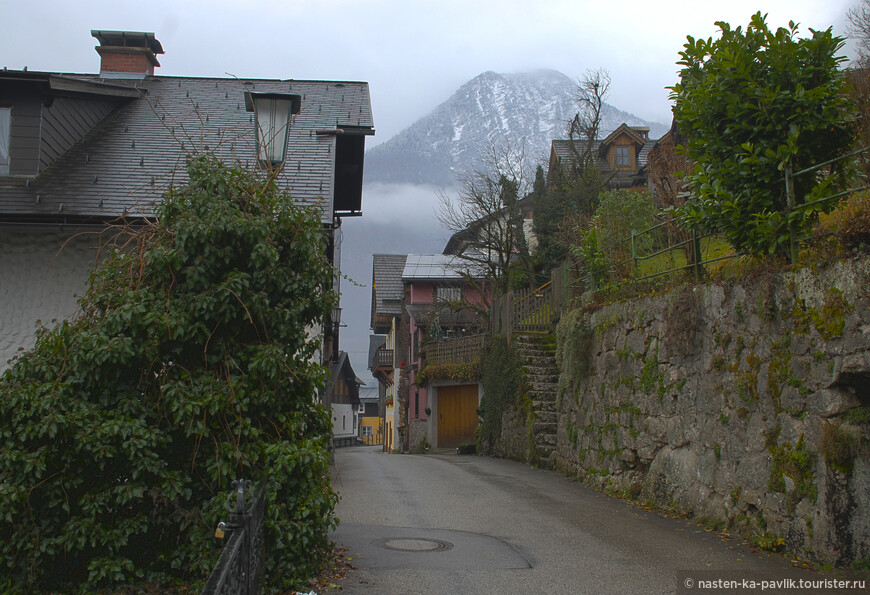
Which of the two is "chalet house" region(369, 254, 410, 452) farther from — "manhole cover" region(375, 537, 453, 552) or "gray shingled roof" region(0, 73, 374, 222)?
"manhole cover" region(375, 537, 453, 552)

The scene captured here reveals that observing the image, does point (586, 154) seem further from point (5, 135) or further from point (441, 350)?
point (5, 135)

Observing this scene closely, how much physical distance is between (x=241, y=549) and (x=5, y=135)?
1048 cm

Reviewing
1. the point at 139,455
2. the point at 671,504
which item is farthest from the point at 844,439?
the point at 139,455

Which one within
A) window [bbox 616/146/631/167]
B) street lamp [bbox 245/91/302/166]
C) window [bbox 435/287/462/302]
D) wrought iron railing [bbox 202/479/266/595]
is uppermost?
window [bbox 616/146/631/167]

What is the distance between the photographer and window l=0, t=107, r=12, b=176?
11.7 meters

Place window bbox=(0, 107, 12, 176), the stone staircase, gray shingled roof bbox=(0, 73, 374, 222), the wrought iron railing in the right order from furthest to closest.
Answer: the stone staircase
window bbox=(0, 107, 12, 176)
gray shingled roof bbox=(0, 73, 374, 222)
the wrought iron railing

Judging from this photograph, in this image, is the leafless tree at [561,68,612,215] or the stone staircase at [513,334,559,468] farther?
the leafless tree at [561,68,612,215]

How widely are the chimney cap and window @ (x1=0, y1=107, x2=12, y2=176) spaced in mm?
7186

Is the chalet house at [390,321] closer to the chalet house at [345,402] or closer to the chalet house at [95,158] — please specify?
the chalet house at [345,402]

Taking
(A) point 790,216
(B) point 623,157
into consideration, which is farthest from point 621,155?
(A) point 790,216

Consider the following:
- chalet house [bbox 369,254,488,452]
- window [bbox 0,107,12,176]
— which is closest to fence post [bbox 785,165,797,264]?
window [bbox 0,107,12,176]

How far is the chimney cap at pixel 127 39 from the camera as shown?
60.5 feet

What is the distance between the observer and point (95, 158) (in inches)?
493

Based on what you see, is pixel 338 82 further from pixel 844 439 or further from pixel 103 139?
pixel 844 439
